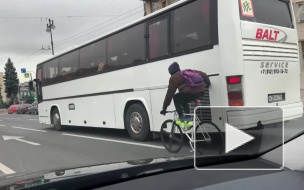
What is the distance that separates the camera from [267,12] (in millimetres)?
7402

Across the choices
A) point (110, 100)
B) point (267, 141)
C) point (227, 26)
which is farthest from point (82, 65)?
point (267, 141)

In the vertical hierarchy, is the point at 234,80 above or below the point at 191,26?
below

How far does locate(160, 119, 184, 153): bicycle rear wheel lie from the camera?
20.0 feet

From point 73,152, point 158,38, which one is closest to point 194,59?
point 158,38

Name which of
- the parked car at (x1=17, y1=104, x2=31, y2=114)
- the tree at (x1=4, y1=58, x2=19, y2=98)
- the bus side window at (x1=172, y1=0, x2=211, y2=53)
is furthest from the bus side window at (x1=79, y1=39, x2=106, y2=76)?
the tree at (x1=4, y1=58, x2=19, y2=98)

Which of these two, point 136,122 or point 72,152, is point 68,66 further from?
point 72,152

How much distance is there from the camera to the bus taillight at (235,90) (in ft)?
21.4

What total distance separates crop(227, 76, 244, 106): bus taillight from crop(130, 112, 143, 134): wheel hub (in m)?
2.93

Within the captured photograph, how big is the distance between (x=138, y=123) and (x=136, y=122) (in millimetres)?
75

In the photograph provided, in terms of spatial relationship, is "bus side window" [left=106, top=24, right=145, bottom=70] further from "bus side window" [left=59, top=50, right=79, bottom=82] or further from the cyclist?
"bus side window" [left=59, top=50, right=79, bottom=82]

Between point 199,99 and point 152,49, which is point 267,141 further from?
point 152,49
